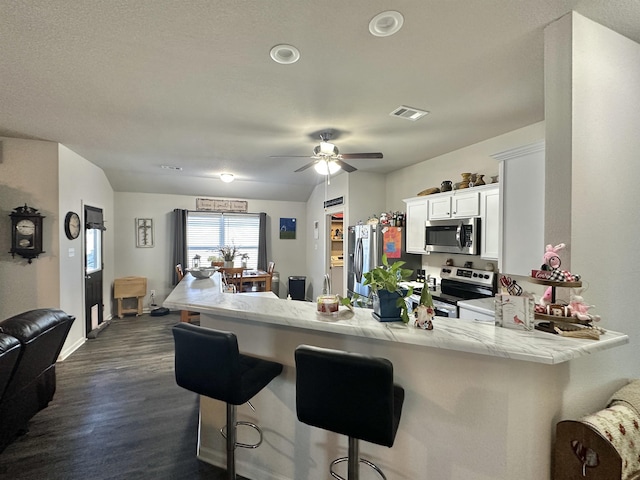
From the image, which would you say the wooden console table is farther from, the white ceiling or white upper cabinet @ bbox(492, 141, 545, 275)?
white upper cabinet @ bbox(492, 141, 545, 275)

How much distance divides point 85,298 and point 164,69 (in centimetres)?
393

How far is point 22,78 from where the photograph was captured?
211cm

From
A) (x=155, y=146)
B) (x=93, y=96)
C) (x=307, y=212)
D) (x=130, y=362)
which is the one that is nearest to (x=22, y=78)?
(x=93, y=96)

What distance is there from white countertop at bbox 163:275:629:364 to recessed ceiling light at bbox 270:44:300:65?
156cm

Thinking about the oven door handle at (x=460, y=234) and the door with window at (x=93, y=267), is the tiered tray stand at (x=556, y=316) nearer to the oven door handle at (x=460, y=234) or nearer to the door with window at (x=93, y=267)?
the oven door handle at (x=460, y=234)

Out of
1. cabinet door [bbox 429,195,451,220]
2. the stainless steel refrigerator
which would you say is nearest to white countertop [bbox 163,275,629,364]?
cabinet door [bbox 429,195,451,220]

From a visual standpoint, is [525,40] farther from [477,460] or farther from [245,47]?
[477,460]

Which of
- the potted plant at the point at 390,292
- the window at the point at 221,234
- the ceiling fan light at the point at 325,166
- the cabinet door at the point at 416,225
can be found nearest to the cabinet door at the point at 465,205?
the cabinet door at the point at 416,225

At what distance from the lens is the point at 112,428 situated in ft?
7.76

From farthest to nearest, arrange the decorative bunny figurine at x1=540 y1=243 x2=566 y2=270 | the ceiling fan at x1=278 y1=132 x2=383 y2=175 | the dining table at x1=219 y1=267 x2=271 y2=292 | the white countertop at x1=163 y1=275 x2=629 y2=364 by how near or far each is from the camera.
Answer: the dining table at x1=219 y1=267 x2=271 y2=292 < the ceiling fan at x1=278 y1=132 x2=383 y2=175 < the decorative bunny figurine at x1=540 y1=243 x2=566 y2=270 < the white countertop at x1=163 y1=275 x2=629 y2=364

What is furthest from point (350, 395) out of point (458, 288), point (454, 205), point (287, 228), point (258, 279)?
point (287, 228)

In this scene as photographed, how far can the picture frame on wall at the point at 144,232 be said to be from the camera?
6.06 m

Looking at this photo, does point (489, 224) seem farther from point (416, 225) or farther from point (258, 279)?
point (258, 279)

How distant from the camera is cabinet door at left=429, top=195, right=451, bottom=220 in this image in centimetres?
358
